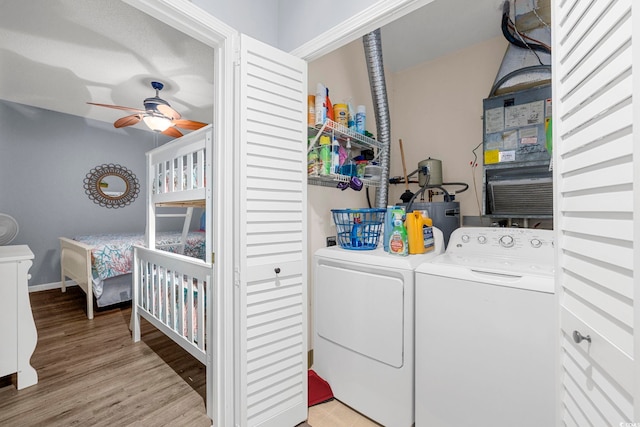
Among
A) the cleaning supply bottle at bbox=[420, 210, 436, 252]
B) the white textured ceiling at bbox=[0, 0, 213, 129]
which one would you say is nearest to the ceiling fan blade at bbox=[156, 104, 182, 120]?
the white textured ceiling at bbox=[0, 0, 213, 129]

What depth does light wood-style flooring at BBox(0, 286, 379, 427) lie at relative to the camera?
1601 millimetres

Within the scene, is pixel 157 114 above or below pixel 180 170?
above

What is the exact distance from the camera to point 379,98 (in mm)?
2145

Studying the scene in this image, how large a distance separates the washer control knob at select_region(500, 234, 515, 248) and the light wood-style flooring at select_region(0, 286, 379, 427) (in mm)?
1213

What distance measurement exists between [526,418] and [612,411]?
2.13ft

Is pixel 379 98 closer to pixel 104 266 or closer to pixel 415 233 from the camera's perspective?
pixel 415 233

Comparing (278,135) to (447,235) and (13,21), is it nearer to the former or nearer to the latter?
(447,235)

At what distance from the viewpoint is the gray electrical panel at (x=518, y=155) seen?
189 cm

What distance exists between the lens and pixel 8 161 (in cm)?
394

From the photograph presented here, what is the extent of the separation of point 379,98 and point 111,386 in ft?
9.10

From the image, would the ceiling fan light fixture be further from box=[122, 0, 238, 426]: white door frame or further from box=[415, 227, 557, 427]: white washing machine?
box=[415, 227, 557, 427]: white washing machine

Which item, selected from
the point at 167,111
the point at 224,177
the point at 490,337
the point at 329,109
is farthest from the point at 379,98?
the point at 167,111

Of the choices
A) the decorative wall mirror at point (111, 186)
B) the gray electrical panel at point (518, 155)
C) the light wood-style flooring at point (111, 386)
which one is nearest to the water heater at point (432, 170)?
the gray electrical panel at point (518, 155)

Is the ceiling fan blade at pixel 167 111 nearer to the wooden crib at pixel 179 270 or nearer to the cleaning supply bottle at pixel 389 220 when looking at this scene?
the wooden crib at pixel 179 270
